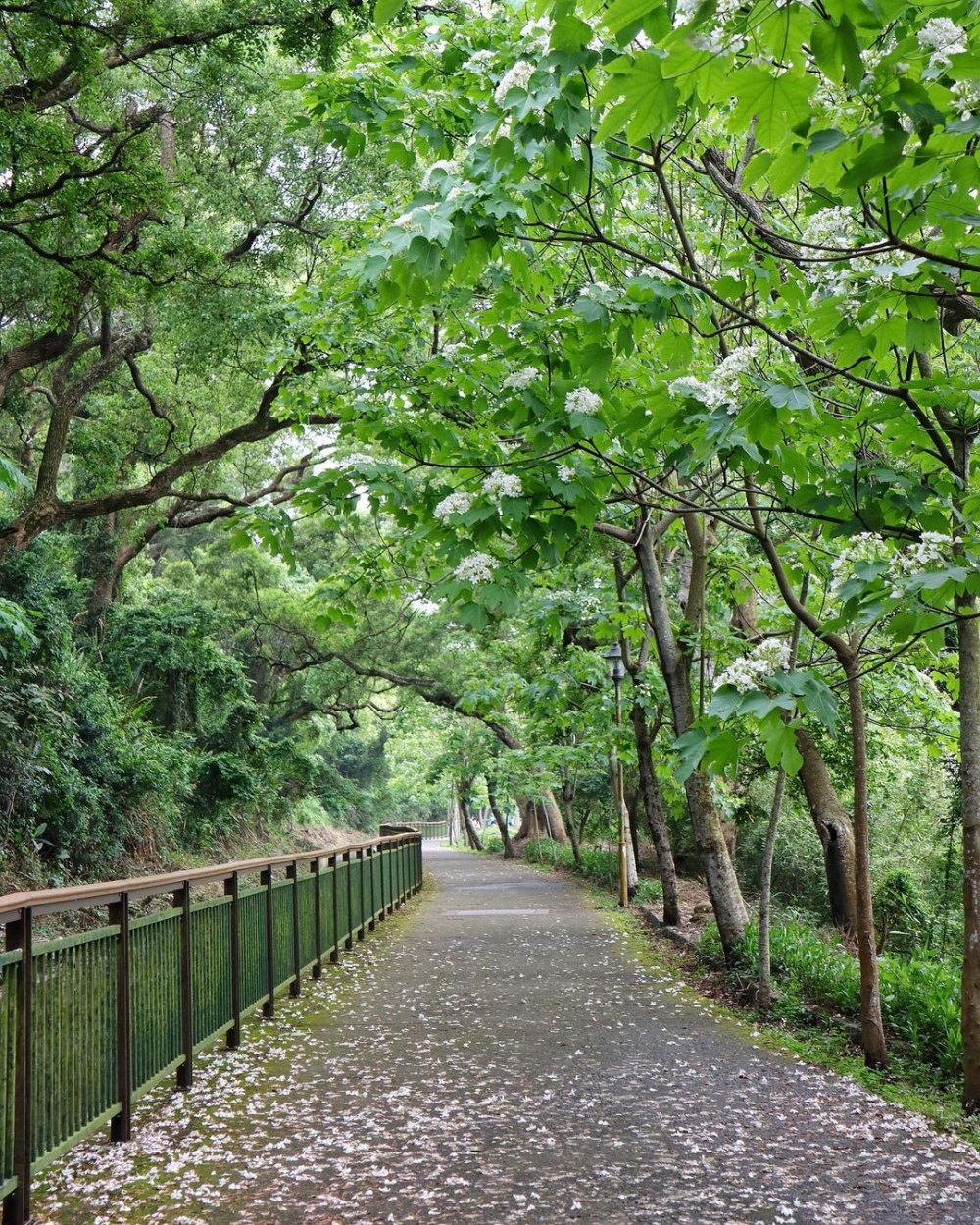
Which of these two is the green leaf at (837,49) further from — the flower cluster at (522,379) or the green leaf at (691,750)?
the flower cluster at (522,379)

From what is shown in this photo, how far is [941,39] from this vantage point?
258 cm

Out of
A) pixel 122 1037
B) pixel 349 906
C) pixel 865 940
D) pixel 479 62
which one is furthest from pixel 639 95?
pixel 349 906

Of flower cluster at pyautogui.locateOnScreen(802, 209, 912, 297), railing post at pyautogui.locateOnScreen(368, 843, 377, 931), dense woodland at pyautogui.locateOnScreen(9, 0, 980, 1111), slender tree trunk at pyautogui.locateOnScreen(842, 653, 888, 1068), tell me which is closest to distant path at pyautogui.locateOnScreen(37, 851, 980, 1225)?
slender tree trunk at pyautogui.locateOnScreen(842, 653, 888, 1068)

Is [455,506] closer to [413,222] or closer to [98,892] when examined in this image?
[413,222]

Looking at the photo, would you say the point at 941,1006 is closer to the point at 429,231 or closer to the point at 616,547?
Answer: the point at 429,231

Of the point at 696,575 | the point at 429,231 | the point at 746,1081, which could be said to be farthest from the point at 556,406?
the point at 696,575

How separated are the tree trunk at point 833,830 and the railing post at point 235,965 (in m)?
7.13

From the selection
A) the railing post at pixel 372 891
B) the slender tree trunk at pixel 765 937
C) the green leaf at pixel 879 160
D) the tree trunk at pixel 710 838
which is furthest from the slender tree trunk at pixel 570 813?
the green leaf at pixel 879 160

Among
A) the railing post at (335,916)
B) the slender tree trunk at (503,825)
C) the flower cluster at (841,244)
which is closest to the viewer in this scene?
the flower cluster at (841,244)

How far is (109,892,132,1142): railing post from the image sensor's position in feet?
15.0

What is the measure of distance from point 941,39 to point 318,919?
839 centimetres

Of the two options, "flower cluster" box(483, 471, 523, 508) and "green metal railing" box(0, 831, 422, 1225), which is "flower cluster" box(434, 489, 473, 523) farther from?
"green metal railing" box(0, 831, 422, 1225)

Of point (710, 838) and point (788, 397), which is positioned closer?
point (788, 397)

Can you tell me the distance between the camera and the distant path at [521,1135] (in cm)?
392
